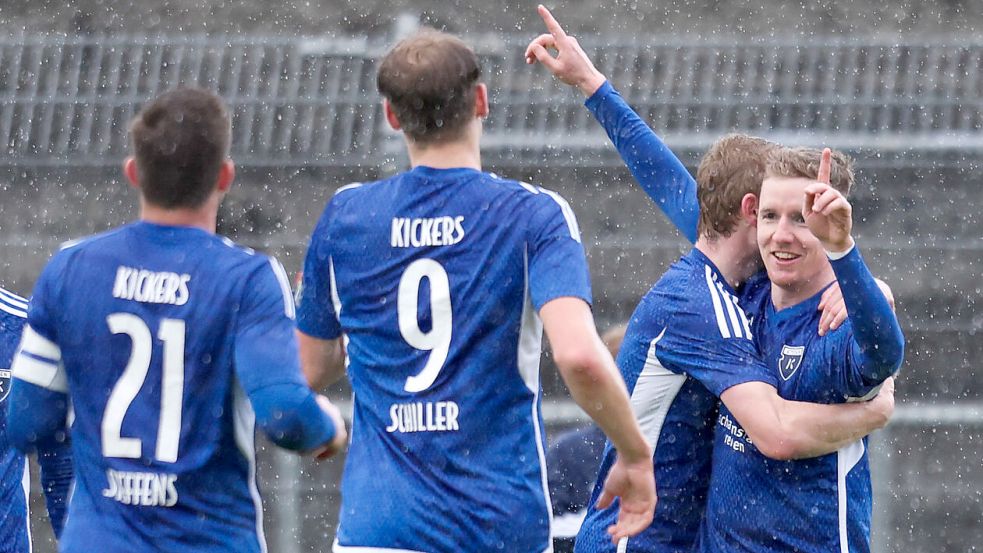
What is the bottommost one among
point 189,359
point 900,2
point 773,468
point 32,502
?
point 32,502

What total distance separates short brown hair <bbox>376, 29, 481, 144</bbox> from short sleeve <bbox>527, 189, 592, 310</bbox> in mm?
270

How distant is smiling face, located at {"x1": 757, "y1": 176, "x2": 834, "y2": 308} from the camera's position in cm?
350

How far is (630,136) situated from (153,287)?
183 centimetres

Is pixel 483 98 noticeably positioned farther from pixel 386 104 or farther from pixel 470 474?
pixel 470 474

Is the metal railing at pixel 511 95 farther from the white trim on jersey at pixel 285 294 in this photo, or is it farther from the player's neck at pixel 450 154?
the white trim on jersey at pixel 285 294

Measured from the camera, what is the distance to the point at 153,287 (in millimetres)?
2957

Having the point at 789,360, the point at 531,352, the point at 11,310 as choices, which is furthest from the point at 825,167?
the point at 11,310

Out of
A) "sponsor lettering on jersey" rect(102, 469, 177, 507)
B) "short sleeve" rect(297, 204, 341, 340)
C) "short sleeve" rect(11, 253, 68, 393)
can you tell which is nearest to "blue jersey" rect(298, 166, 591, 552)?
"short sleeve" rect(297, 204, 341, 340)

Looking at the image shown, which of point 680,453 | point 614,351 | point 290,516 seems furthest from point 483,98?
point 290,516

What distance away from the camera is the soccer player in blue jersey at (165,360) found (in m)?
2.94

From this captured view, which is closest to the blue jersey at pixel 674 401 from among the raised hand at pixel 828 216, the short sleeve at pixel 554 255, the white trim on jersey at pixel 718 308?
the white trim on jersey at pixel 718 308

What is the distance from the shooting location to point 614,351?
5.55 metres

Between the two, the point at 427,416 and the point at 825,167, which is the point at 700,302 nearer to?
the point at 825,167

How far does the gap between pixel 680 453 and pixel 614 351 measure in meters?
1.91
